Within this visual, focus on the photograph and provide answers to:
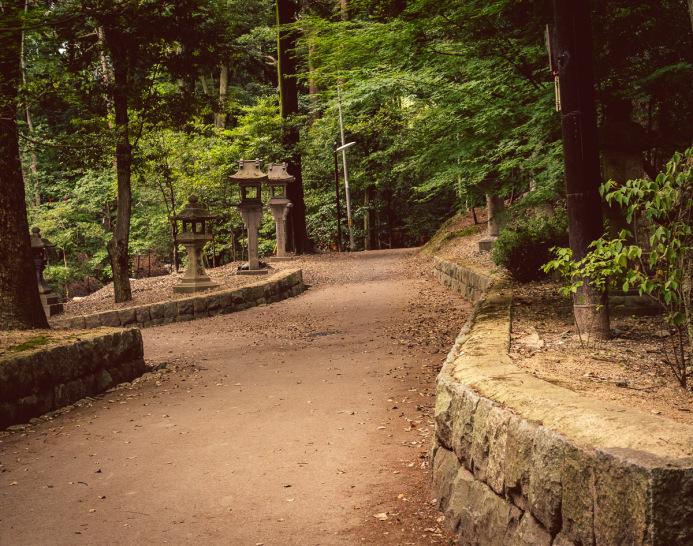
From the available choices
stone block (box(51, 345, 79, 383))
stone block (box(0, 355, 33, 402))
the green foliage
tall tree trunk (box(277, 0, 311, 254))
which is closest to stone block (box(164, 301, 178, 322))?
stone block (box(51, 345, 79, 383))

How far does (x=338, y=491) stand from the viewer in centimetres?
444

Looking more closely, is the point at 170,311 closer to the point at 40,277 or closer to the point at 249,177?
the point at 40,277

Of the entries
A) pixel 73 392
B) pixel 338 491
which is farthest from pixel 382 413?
pixel 73 392

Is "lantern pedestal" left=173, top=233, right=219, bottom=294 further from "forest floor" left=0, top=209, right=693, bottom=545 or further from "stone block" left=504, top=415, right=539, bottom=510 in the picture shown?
"stone block" left=504, top=415, right=539, bottom=510

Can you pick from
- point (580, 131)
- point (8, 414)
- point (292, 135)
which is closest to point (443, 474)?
point (580, 131)

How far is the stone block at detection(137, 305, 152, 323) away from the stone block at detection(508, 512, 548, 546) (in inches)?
431

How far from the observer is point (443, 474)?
3.99 meters

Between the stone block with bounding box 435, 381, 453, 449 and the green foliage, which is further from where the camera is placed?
the stone block with bounding box 435, 381, 453, 449

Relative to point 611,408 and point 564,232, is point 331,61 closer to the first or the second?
point 564,232

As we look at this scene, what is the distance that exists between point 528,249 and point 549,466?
828 centimetres

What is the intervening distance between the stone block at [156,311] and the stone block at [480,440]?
10417mm

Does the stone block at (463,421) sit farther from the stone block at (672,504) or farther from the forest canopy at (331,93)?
the forest canopy at (331,93)

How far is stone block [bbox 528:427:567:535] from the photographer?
2.54m

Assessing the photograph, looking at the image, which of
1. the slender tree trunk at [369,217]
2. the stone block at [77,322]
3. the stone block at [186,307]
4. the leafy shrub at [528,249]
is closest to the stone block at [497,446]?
the leafy shrub at [528,249]
